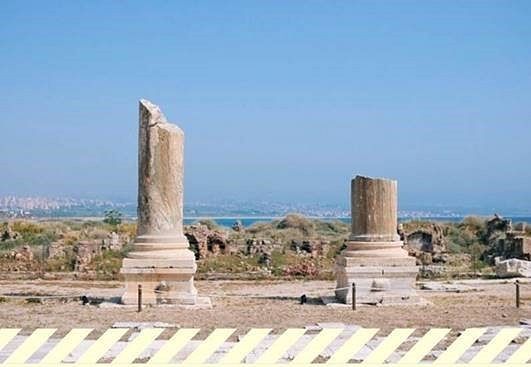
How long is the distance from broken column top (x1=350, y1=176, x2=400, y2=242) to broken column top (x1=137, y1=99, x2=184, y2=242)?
343 centimetres

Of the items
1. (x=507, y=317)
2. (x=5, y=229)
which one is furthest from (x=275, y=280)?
(x=5, y=229)

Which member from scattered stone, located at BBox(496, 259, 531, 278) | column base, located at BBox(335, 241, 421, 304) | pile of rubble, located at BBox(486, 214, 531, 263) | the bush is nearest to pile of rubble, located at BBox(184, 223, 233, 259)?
pile of rubble, located at BBox(486, 214, 531, 263)

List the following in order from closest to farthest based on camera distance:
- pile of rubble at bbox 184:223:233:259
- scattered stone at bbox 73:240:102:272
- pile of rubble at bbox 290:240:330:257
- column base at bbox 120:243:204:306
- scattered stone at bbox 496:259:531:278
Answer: column base at bbox 120:243:204:306, scattered stone at bbox 496:259:531:278, scattered stone at bbox 73:240:102:272, pile of rubble at bbox 184:223:233:259, pile of rubble at bbox 290:240:330:257

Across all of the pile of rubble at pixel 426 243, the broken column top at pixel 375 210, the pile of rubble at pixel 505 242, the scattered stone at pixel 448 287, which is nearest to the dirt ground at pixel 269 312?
the scattered stone at pixel 448 287

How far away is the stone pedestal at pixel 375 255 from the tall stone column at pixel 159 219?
298 centimetres

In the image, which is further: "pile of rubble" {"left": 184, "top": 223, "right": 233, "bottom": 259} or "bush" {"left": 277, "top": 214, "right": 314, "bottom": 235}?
"bush" {"left": 277, "top": 214, "right": 314, "bottom": 235}

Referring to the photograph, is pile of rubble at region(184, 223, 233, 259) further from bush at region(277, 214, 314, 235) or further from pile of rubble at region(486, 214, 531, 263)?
bush at region(277, 214, 314, 235)

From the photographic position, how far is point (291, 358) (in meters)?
9.12

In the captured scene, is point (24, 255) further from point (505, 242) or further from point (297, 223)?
point (297, 223)

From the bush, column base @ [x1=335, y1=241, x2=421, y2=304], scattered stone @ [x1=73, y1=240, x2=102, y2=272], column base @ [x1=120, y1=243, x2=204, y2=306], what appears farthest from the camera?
the bush

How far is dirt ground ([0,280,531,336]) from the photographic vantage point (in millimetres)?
12742

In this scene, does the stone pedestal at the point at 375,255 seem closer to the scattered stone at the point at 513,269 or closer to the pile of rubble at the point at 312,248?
the scattered stone at the point at 513,269

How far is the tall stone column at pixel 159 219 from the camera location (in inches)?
591

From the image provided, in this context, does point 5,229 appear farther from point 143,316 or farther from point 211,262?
point 143,316
